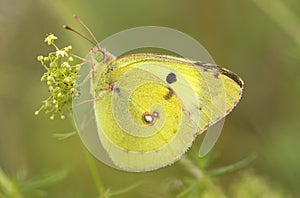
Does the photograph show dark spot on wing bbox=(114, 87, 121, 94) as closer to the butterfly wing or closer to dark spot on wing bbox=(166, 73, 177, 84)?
the butterfly wing

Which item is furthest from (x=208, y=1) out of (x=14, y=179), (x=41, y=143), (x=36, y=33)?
(x=14, y=179)

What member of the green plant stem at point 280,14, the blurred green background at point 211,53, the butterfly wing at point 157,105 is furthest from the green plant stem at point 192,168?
the green plant stem at point 280,14

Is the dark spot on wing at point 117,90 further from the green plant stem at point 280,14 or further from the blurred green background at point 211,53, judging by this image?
the green plant stem at point 280,14

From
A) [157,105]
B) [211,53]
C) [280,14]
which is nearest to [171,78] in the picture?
[157,105]

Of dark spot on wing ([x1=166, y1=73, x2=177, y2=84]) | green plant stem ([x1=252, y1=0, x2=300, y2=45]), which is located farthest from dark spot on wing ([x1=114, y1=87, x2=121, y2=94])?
green plant stem ([x1=252, y1=0, x2=300, y2=45])

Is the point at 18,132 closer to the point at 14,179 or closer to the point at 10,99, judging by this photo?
the point at 10,99

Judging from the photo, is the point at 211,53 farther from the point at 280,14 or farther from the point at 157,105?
the point at 157,105
